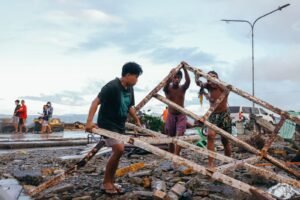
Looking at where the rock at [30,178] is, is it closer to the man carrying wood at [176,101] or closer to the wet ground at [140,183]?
the wet ground at [140,183]

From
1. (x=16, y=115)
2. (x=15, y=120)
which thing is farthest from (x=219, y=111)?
(x=15, y=120)

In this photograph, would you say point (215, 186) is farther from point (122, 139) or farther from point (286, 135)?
point (286, 135)

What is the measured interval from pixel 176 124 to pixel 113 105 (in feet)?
8.45

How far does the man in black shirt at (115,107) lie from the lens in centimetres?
507

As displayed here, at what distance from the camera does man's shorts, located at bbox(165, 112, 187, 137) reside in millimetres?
7421

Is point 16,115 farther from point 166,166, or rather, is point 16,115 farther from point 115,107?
point 115,107

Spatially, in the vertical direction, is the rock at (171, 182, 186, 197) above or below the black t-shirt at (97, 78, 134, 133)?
below

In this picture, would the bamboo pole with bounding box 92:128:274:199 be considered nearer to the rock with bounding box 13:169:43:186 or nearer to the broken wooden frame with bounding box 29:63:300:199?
the broken wooden frame with bounding box 29:63:300:199

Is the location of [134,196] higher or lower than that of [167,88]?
lower

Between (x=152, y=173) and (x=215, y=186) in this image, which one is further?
(x=152, y=173)

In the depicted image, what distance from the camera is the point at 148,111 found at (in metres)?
17.3

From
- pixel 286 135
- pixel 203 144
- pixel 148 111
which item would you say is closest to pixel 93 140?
pixel 148 111

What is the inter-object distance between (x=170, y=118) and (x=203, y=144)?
2.45 m

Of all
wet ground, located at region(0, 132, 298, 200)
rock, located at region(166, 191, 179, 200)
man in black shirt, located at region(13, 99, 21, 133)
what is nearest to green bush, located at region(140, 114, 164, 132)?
man in black shirt, located at region(13, 99, 21, 133)
